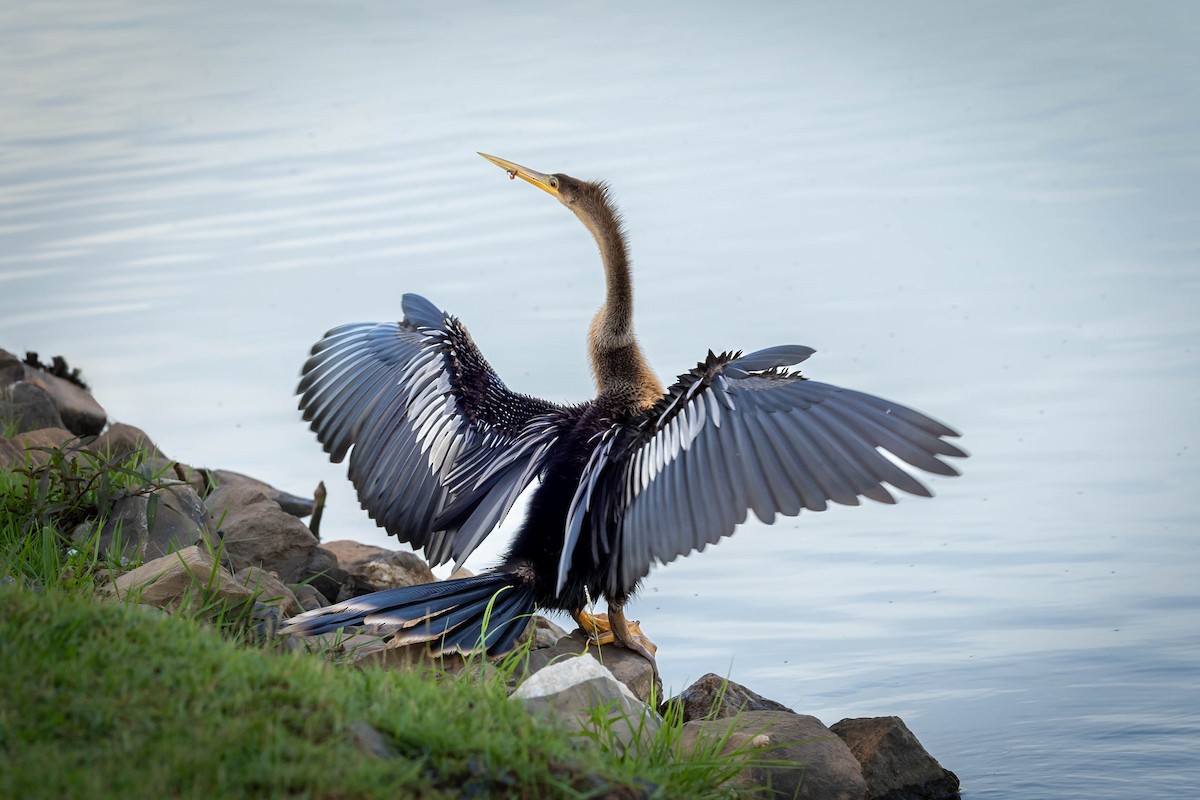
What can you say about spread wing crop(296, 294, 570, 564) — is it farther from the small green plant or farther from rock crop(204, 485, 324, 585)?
the small green plant

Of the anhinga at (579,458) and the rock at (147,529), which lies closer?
the anhinga at (579,458)

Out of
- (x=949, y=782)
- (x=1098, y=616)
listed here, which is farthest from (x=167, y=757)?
(x=1098, y=616)

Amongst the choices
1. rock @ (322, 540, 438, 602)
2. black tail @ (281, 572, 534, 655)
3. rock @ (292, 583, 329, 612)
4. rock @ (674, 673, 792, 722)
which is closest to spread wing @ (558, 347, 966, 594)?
black tail @ (281, 572, 534, 655)

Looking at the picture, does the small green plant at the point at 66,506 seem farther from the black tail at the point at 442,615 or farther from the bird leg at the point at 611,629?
the bird leg at the point at 611,629

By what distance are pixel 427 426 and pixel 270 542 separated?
0.71m

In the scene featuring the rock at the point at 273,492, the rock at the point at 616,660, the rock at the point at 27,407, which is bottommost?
the rock at the point at 616,660

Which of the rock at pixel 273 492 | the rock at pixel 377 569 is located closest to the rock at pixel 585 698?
the rock at pixel 377 569

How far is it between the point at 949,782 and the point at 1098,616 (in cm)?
149

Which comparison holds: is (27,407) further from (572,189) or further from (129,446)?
(572,189)

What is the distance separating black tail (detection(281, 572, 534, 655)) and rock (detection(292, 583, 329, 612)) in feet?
2.67

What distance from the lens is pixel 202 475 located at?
5.71 meters

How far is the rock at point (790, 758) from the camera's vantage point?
12.0 feet

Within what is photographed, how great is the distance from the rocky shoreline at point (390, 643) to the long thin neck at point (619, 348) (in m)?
0.87

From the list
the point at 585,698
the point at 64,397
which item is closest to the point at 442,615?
the point at 585,698
